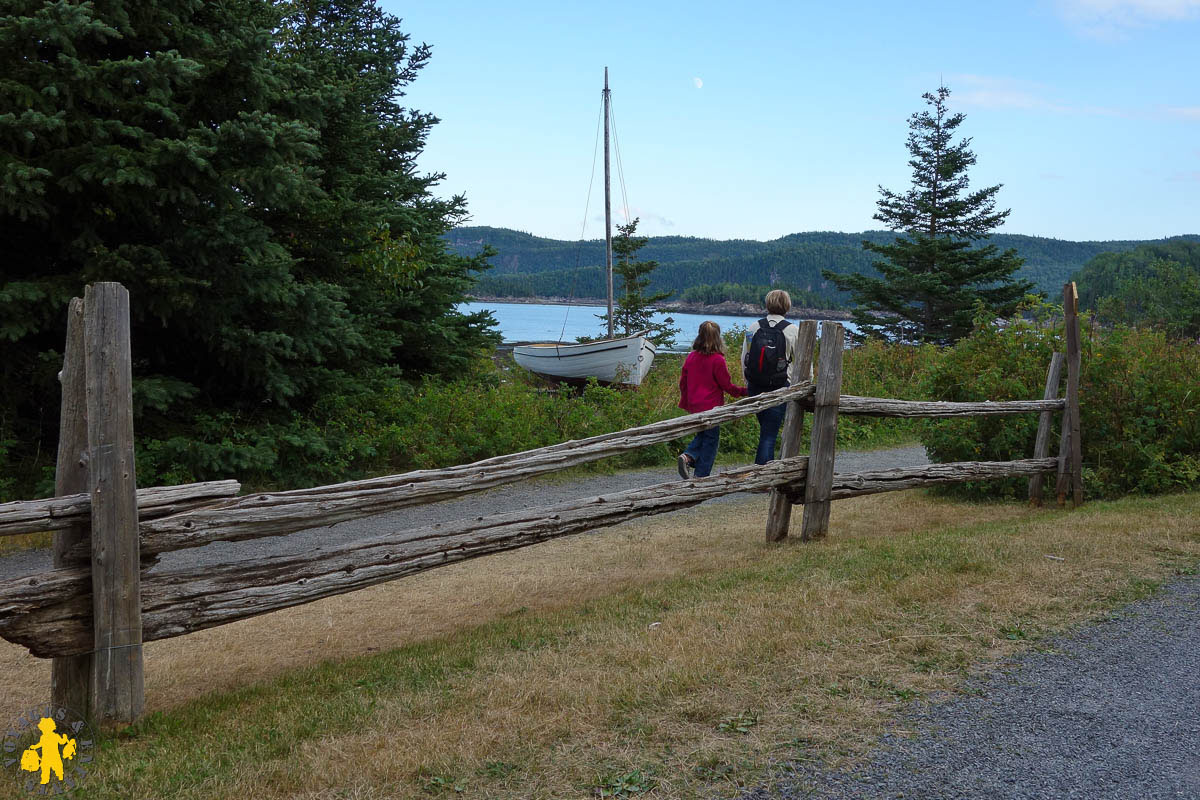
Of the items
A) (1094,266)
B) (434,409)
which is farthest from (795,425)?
(1094,266)

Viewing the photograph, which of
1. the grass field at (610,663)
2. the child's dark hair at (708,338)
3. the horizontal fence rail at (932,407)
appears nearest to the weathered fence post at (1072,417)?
the horizontal fence rail at (932,407)

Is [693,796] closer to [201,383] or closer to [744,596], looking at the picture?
[744,596]

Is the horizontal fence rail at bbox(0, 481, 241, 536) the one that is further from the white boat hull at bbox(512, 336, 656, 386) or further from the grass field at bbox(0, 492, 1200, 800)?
the white boat hull at bbox(512, 336, 656, 386)

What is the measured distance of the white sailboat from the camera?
70.1 ft

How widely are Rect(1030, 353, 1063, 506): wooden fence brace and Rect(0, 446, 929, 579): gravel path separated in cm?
272

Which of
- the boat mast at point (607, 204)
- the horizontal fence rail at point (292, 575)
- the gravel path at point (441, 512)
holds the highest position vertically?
the boat mast at point (607, 204)

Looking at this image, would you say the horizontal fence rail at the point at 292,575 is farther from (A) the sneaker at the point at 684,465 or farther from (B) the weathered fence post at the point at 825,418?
(A) the sneaker at the point at 684,465

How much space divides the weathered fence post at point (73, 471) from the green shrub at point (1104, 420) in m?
8.39

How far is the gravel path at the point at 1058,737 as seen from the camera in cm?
308

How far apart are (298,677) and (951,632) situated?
3566 mm

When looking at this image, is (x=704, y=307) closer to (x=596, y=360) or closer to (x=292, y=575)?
(x=596, y=360)

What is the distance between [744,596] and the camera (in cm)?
538

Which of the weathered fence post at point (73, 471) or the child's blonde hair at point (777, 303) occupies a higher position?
the child's blonde hair at point (777, 303)

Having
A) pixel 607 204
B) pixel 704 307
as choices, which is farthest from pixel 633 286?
pixel 704 307
